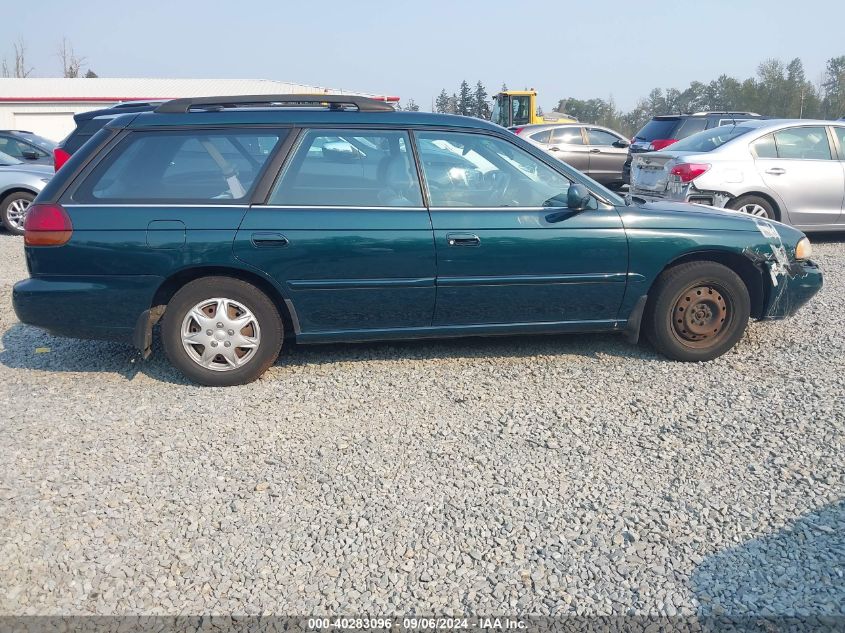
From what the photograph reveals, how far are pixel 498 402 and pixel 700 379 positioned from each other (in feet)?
4.49

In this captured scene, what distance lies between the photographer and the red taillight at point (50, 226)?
4.27m

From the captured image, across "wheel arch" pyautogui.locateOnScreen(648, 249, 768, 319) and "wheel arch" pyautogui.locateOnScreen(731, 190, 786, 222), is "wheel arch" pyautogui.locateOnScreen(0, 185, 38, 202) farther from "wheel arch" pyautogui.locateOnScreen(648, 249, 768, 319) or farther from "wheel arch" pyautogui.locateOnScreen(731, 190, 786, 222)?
"wheel arch" pyautogui.locateOnScreen(731, 190, 786, 222)

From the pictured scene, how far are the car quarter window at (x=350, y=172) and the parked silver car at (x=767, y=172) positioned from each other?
194 inches

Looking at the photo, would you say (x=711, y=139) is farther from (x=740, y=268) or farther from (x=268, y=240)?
(x=268, y=240)

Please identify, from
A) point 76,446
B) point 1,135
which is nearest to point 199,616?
point 76,446

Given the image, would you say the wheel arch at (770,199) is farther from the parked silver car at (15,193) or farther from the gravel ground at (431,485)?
the parked silver car at (15,193)

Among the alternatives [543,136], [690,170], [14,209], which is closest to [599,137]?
[543,136]

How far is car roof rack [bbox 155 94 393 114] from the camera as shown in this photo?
465 centimetres

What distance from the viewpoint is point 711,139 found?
907cm

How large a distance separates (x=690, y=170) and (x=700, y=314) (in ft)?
13.4

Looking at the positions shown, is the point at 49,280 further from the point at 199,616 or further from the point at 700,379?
the point at 700,379

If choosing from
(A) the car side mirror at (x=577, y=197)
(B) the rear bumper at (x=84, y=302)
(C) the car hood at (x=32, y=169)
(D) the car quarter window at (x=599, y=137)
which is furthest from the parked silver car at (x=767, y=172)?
(C) the car hood at (x=32, y=169)

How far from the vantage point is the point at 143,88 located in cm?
3825

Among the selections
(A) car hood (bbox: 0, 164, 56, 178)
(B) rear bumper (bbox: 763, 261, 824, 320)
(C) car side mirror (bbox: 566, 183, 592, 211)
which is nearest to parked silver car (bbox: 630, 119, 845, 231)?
(B) rear bumper (bbox: 763, 261, 824, 320)
